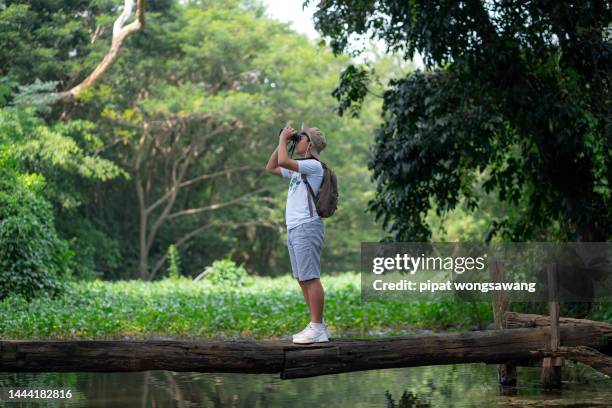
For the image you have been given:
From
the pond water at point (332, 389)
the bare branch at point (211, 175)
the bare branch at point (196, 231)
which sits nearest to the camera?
the pond water at point (332, 389)

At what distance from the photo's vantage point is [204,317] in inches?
645

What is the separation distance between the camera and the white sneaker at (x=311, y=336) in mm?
8289

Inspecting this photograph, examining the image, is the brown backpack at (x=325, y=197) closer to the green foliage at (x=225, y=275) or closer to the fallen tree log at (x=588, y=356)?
the fallen tree log at (x=588, y=356)

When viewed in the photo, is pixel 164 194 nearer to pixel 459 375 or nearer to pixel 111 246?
pixel 111 246

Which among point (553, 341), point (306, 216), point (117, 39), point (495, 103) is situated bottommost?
point (553, 341)

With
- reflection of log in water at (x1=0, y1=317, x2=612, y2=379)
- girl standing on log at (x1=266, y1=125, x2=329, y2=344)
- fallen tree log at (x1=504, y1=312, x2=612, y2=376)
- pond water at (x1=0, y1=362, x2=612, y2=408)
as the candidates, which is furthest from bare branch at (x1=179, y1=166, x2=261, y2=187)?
girl standing on log at (x1=266, y1=125, x2=329, y2=344)

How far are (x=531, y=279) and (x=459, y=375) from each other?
12.2 ft

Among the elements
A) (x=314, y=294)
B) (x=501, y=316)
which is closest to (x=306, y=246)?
(x=314, y=294)

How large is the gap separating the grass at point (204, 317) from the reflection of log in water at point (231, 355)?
6.25m

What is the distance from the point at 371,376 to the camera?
11.1 meters

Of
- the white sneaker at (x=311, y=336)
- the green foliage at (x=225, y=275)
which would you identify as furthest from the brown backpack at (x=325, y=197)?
the green foliage at (x=225, y=275)

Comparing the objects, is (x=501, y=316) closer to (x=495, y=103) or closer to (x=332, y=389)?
(x=332, y=389)

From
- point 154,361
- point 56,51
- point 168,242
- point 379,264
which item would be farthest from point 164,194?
point 154,361

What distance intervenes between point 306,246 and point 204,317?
28.5 feet
